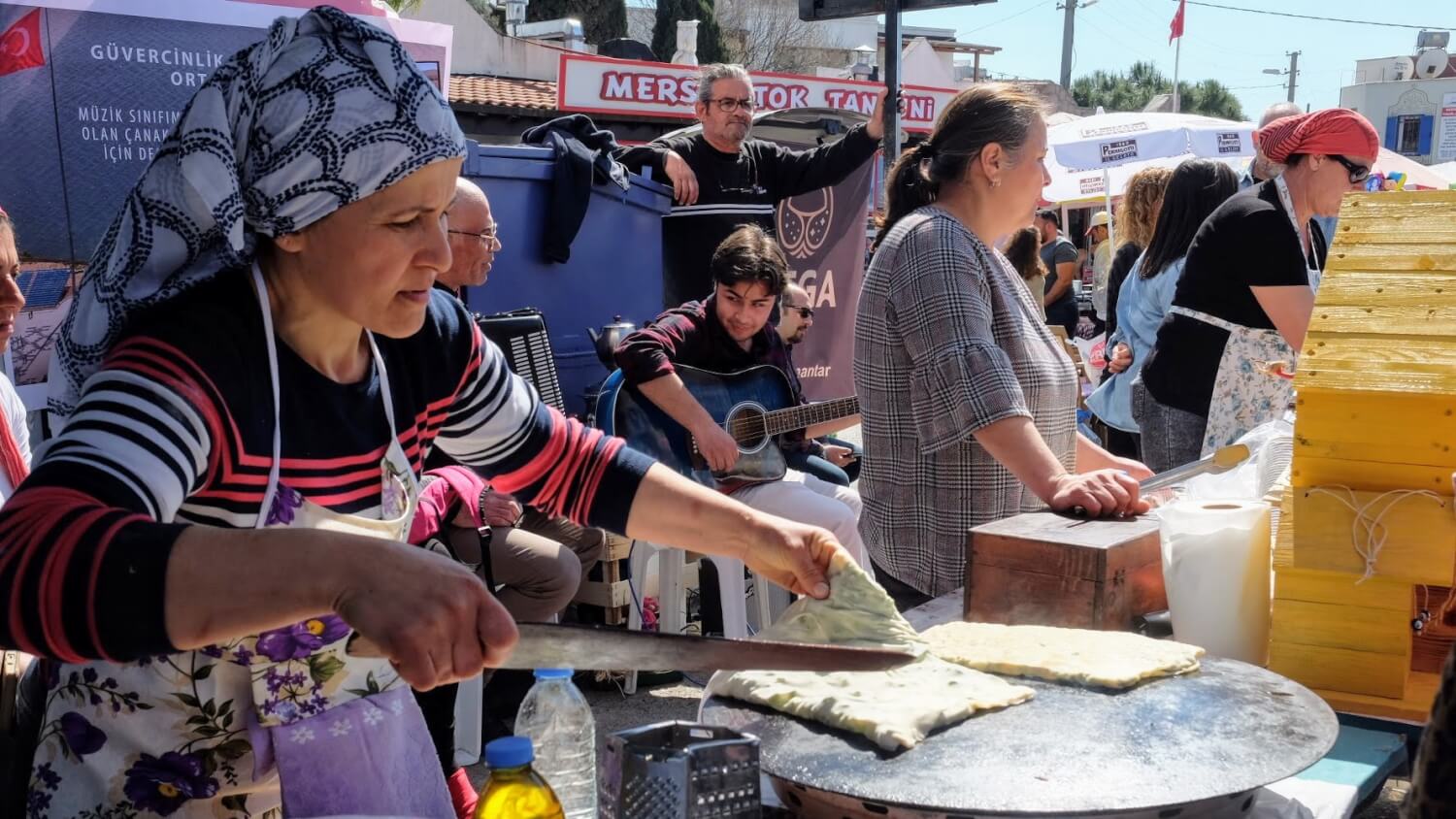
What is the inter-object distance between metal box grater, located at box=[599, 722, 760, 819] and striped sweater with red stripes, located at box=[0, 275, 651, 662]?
46 centimetres

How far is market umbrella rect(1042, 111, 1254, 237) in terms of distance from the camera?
11945 millimetres

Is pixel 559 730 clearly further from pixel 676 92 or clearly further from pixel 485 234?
pixel 676 92

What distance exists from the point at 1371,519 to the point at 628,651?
4.22 feet

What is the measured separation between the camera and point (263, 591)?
3.59ft

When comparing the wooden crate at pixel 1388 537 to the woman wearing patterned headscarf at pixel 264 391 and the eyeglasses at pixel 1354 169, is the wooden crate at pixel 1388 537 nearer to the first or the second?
the woman wearing patterned headscarf at pixel 264 391

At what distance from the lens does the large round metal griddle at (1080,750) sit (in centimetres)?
133

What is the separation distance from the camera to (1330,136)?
341 centimetres

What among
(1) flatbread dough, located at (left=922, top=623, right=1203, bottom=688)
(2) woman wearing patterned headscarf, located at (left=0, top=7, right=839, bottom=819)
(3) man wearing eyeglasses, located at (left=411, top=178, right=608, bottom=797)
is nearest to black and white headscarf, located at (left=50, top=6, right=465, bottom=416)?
(2) woman wearing patterned headscarf, located at (left=0, top=7, right=839, bottom=819)

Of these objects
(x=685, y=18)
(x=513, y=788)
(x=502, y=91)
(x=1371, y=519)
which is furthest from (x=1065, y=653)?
(x=685, y=18)

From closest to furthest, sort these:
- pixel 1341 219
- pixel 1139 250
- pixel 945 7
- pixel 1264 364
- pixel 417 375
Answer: pixel 417 375, pixel 1341 219, pixel 1264 364, pixel 945 7, pixel 1139 250

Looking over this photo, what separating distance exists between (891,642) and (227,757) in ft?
2.91

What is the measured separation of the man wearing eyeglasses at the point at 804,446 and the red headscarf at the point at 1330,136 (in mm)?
2209

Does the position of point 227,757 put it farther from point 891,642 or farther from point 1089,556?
point 1089,556

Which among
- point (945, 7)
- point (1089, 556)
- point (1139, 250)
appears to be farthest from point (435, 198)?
point (1139, 250)
